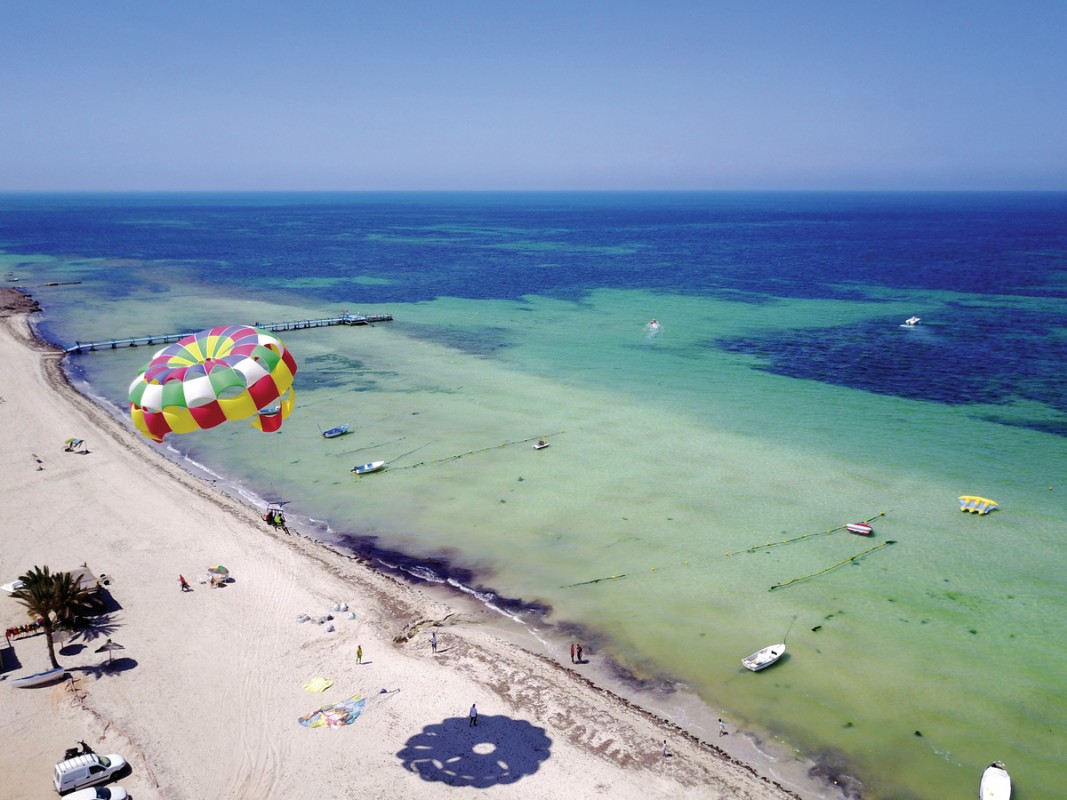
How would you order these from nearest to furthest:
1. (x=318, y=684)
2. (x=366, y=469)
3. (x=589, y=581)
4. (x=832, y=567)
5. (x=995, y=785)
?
(x=995, y=785), (x=318, y=684), (x=589, y=581), (x=832, y=567), (x=366, y=469)

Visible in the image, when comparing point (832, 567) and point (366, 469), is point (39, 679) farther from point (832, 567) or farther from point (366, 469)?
point (832, 567)

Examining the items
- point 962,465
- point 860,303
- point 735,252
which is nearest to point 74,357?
point 962,465

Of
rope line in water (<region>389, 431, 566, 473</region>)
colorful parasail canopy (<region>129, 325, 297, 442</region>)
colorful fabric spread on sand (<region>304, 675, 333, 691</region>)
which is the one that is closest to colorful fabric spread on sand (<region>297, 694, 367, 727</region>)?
colorful fabric spread on sand (<region>304, 675, 333, 691</region>)

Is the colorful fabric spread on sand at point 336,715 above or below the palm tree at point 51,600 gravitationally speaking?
below

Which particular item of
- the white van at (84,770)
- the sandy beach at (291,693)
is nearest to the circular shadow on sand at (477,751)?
the sandy beach at (291,693)

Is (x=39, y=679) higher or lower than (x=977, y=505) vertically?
lower

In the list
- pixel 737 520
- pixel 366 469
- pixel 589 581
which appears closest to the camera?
pixel 589 581

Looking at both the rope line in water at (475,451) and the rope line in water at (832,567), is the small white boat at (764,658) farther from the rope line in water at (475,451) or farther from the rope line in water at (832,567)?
the rope line in water at (475,451)

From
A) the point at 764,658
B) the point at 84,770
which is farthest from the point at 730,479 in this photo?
the point at 84,770
